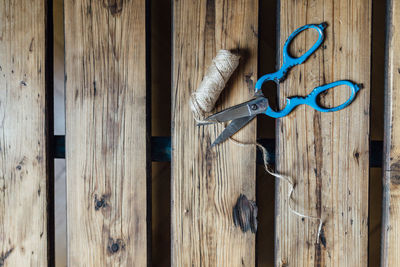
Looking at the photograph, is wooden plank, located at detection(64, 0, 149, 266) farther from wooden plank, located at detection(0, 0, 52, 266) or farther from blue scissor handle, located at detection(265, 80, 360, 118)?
blue scissor handle, located at detection(265, 80, 360, 118)

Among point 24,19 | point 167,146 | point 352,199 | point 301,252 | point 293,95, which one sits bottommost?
point 301,252

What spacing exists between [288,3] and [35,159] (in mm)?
660

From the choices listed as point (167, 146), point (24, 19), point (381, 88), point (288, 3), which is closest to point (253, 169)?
point (167, 146)

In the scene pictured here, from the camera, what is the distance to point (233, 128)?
0.56 metres

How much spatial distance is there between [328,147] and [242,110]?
0.67 feet

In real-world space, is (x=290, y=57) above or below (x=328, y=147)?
above

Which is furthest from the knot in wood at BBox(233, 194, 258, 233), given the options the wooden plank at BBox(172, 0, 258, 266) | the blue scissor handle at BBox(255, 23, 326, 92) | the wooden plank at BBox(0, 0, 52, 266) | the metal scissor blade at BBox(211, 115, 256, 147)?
the wooden plank at BBox(0, 0, 52, 266)

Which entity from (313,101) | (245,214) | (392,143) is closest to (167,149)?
(245,214)

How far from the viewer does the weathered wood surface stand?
0.55 m

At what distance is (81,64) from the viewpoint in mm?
595

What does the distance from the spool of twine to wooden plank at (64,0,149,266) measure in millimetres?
126

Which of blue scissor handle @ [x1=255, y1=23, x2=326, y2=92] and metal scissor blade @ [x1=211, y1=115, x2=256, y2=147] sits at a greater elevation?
blue scissor handle @ [x1=255, y1=23, x2=326, y2=92]

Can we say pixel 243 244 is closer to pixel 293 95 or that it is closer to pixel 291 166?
pixel 291 166

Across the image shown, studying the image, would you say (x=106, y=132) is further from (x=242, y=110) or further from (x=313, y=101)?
(x=313, y=101)
